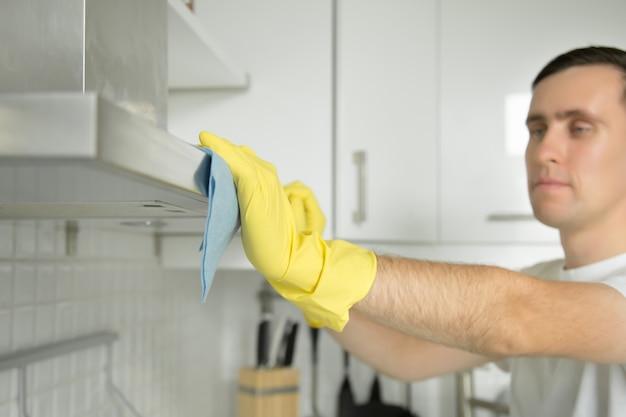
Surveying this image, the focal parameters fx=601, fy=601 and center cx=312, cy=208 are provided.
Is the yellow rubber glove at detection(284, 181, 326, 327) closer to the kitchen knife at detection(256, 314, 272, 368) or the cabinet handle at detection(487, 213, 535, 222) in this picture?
the cabinet handle at detection(487, 213, 535, 222)

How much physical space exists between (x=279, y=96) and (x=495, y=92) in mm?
450

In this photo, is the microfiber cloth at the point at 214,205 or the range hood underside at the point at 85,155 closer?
the range hood underside at the point at 85,155

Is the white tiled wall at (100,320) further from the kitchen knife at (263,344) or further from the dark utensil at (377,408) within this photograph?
the dark utensil at (377,408)

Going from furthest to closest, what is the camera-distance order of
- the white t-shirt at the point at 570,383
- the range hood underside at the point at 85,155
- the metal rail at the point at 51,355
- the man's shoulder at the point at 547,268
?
the man's shoulder at the point at 547,268 → the white t-shirt at the point at 570,383 → the metal rail at the point at 51,355 → the range hood underside at the point at 85,155

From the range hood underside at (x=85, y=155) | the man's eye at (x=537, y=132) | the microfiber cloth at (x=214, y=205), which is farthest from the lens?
the man's eye at (x=537, y=132)

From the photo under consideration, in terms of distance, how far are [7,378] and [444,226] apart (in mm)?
839

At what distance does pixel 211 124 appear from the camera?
1283 millimetres

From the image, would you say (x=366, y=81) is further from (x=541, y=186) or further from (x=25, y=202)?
(x=25, y=202)

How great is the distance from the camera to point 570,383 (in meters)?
1.03

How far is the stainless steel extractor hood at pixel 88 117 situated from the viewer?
353 mm

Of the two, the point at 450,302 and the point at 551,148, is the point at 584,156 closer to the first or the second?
the point at 551,148

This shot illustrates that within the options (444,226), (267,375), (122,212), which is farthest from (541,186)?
(267,375)

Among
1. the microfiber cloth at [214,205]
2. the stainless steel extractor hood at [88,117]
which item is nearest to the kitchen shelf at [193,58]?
the stainless steel extractor hood at [88,117]

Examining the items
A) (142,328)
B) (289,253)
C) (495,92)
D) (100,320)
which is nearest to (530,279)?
(289,253)
